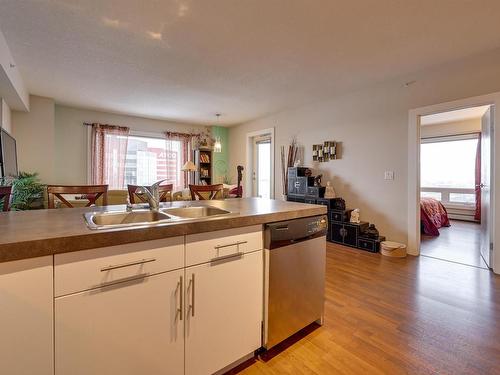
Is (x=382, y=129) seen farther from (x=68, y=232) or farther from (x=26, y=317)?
(x=26, y=317)

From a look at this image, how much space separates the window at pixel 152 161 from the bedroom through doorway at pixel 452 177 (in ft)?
17.8

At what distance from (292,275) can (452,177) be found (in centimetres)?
671

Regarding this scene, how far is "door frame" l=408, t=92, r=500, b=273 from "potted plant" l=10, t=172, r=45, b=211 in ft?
17.3

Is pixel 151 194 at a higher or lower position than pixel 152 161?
lower

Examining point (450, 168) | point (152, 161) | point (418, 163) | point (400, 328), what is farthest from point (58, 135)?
point (450, 168)

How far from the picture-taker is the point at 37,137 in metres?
Result: 4.42

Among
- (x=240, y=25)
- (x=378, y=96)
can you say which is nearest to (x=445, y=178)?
(x=378, y=96)

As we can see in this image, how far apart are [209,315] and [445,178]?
728 centimetres

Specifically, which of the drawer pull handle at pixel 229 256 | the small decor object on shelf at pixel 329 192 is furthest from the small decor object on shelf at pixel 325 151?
the drawer pull handle at pixel 229 256

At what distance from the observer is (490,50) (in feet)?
9.09

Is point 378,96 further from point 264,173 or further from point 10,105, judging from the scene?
point 10,105

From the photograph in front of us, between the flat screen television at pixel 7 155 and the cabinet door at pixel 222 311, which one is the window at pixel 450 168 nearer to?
the cabinet door at pixel 222 311

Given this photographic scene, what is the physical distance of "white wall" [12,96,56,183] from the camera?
430cm

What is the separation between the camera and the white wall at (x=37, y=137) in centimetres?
430
